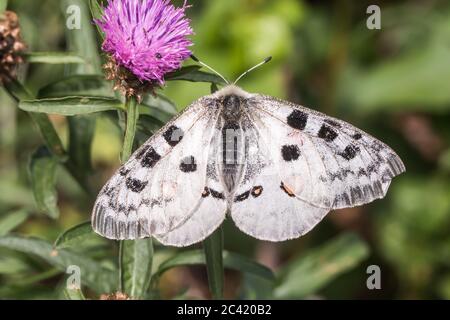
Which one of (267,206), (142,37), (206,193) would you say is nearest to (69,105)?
(142,37)

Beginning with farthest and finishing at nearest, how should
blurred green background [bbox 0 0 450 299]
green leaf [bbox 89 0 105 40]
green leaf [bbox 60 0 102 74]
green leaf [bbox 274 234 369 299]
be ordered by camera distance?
blurred green background [bbox 0 0 450 299] → green leaf [bbox 274 234 369 299] → green leaf [bbox 60 0 102 74] → green leaf [bbox 89 0 105 40]

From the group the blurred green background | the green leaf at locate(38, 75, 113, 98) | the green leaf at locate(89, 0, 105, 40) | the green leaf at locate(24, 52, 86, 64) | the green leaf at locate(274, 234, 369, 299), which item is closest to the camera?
the green leaf at locate(89, 0, 105, 40)

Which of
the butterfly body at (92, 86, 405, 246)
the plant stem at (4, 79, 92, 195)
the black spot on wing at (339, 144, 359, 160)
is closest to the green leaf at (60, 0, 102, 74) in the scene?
the plant stem at (4, 79, 92, 195)

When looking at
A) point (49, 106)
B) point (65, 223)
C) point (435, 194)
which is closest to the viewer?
point (49, 106)

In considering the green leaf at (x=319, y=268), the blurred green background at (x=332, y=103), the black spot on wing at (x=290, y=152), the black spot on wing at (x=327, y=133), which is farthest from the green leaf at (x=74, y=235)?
the blurred green background at (x=332, y=103)

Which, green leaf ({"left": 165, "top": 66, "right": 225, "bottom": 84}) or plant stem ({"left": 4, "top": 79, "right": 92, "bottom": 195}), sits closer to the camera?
green leaf ({"left": 165, "top": 66, "right": 225, "bottom": 84})

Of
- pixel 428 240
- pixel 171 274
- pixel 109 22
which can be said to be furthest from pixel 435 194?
pixel 109 22

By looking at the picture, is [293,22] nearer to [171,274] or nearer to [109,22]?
[171,274]

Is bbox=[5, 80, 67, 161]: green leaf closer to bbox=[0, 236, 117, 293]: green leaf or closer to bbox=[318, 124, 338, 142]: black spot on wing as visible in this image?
bbox=[0, 236, 117, 293]: green leaf
